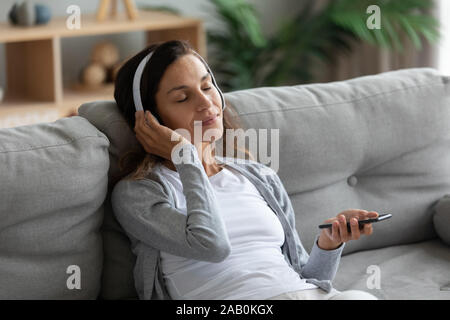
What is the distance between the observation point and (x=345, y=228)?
1.65m

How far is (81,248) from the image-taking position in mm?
1657

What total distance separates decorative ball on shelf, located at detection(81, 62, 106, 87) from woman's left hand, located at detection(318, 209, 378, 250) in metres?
2.09

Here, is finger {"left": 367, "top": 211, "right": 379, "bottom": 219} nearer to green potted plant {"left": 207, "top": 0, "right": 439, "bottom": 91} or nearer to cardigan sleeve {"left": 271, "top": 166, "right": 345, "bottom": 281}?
cardigan sleeve {"left": 271, "top": 166, "right": 345, "bottom": 281}

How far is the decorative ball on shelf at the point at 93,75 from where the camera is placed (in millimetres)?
3561

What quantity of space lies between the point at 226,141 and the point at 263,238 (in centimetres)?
31

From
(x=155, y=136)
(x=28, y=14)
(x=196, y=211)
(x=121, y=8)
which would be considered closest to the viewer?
(x=196, y=211)

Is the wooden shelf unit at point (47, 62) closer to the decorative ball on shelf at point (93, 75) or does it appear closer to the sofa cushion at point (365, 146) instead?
the decorative ball on shelf at point (93, 75)

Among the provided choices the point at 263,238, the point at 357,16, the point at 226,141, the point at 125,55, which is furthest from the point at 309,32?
the point at 263,238

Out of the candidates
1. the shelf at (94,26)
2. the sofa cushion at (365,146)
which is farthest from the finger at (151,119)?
the shelf at (94,26)

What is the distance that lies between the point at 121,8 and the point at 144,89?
2180 mm

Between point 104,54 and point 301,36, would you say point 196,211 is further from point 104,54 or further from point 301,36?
point 301,36

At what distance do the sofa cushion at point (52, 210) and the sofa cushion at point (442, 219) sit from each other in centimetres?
99

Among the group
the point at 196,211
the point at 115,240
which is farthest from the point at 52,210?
the point at 196,211

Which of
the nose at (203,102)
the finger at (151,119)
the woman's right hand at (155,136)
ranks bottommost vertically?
the woman's right hand at (155,136)
